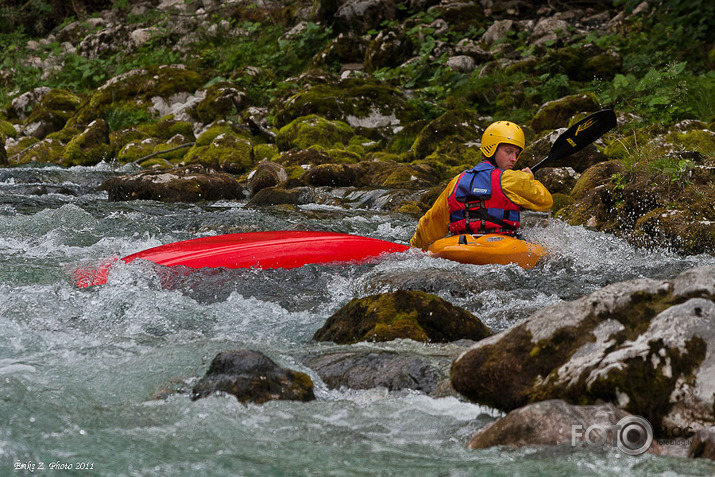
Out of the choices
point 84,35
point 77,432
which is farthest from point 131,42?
point 77,432

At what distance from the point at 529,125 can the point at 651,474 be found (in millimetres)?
8546

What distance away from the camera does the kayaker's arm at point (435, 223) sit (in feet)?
16.9

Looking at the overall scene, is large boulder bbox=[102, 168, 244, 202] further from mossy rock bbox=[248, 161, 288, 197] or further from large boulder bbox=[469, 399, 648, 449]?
large boulder bbox=[469, 399, 648, 449]

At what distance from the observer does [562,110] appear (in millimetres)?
9586

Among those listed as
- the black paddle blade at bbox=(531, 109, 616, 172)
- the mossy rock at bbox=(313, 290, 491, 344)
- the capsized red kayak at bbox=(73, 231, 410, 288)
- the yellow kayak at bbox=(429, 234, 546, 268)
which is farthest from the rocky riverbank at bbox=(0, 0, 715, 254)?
the mossy rock at bbox=(313, 290, 491, 344)

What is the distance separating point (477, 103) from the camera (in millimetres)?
11914

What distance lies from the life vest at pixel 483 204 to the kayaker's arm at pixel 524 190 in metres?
0.05

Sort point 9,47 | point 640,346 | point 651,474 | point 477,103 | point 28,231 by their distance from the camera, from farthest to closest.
Result: point 9,47 < point 477,103 < point 28,231 < point 640,346 < point 651,474

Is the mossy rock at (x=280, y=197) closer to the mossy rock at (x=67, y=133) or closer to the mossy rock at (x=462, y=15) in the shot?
the mossy rock at (x=67, y=133)

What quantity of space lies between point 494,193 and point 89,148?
366 inches

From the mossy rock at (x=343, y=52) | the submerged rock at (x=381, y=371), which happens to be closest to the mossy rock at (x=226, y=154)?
the mossy rock at (x=343, y=52)

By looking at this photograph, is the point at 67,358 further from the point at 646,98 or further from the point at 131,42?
the point at 131,42

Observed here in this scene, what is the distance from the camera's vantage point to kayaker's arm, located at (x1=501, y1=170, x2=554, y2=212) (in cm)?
476

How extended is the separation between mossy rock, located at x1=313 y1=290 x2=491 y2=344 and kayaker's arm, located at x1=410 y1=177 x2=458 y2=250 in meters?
1.84
